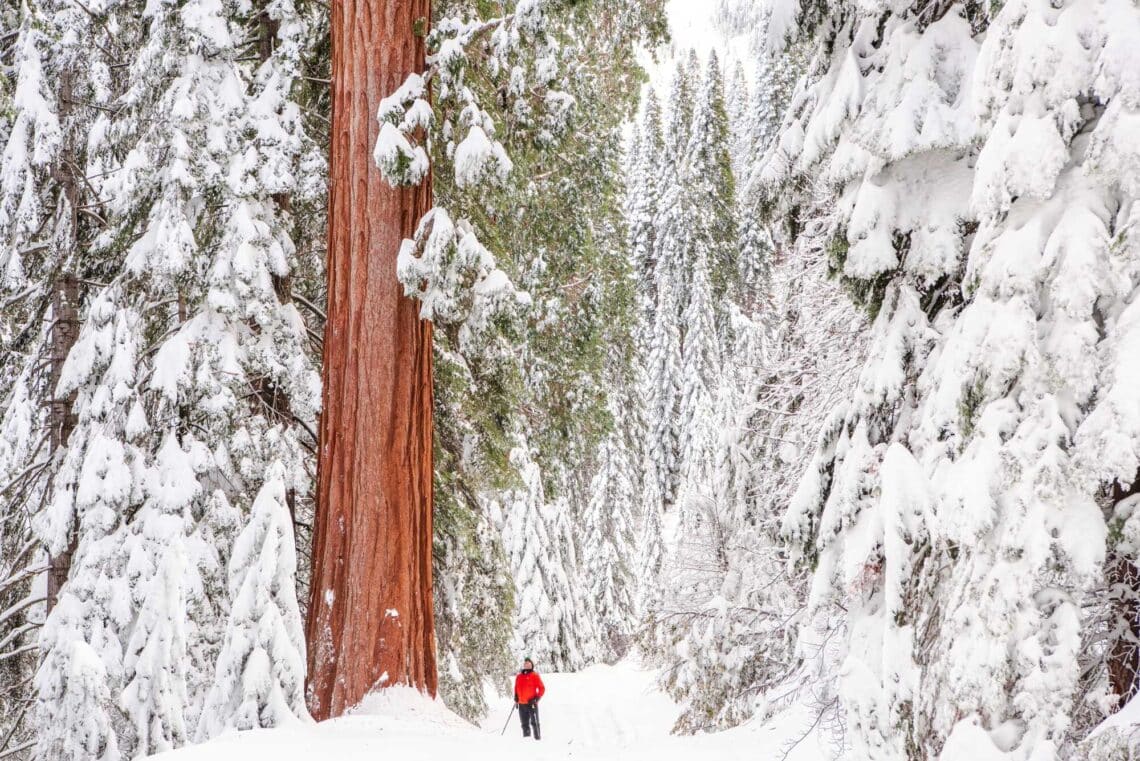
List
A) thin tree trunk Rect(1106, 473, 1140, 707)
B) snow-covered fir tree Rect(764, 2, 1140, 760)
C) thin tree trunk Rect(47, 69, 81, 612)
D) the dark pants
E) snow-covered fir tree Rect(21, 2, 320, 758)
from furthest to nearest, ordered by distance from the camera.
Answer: the dark pants, thin tree trunk Rect(47, 69, 81, 612), snow-covered fir tree Rect(21, 2, 320, 758), thin tree trunk Rect(1106, 473, 1140, 707), snow-covered fir tree Rect(764, 2, 1140, 760)

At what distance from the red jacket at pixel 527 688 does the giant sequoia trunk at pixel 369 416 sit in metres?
7.07

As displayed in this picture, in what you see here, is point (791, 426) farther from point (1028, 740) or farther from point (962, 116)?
point (1028, 740)

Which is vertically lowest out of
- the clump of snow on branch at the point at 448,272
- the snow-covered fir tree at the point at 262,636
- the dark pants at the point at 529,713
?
the dark pants at the point at 529,713

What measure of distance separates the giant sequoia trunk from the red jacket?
7072 mm

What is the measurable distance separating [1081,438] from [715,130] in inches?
1504

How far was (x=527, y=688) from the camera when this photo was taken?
1237cm

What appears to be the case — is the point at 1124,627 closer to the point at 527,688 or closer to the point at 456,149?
the point at 456,149

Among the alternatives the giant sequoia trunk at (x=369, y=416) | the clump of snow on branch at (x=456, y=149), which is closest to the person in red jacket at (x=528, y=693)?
the giant sequoia trunk at (x=369, y=416)

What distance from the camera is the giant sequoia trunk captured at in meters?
5.38

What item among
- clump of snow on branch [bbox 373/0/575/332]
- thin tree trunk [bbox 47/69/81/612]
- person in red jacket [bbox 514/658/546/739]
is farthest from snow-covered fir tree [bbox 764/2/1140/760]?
person in red jacket [bbox 514/658/546/739]

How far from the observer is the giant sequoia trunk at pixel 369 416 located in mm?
5383

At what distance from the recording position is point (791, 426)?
37.0ft

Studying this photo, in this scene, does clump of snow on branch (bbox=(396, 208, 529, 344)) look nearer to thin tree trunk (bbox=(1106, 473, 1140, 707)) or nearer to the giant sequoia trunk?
the giant sequoia trunk

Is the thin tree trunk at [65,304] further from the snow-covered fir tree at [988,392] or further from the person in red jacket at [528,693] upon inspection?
the snow-covered fir tree at [988,392]
